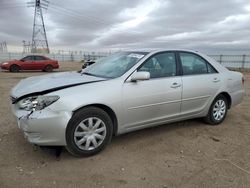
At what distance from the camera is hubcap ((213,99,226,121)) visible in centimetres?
501

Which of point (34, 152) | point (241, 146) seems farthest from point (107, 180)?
point (241, 146)

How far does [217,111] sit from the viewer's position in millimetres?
5055

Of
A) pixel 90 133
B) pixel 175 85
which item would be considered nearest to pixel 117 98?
pixel 90 133

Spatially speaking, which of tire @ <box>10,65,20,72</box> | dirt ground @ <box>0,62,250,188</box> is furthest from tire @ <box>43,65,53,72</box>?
dirt ground @ <box>0,62,250,188</box>

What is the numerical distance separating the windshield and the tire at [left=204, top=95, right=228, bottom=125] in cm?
181

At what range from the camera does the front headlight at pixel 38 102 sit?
3.23 m

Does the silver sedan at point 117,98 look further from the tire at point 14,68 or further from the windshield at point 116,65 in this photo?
the tire at point 14,68

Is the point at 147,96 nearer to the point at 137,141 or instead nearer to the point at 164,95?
the point at 164,95

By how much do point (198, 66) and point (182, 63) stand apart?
1.45 feet

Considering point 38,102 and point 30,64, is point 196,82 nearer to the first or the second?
point 38,102

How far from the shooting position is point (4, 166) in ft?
10.6

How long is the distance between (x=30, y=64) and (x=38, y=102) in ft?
56.6

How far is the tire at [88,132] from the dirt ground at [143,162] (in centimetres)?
14

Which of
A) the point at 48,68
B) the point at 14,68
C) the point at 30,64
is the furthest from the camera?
the point at 48,68
